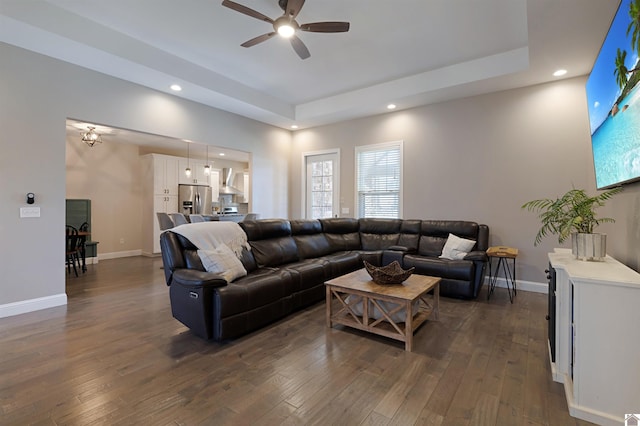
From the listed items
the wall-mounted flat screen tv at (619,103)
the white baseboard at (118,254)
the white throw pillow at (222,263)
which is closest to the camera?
the wall-mounted flat screen tv at (619,103)

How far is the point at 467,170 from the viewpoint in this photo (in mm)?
4719

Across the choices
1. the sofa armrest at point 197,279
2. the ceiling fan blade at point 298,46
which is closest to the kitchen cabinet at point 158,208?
the sofa armrest at point 197,279

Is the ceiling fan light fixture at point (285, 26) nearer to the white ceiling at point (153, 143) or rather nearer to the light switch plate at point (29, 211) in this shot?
the white ceiling at point (153, 143)

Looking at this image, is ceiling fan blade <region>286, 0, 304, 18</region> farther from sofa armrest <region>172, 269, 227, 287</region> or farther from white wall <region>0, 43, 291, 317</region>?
white wall <region>0, 43, 291, 317</region>

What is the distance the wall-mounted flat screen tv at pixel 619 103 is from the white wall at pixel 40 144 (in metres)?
5.11

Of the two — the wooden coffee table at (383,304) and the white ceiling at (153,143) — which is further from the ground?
the white ceiling at (153,143)

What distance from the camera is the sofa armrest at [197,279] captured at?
252cm

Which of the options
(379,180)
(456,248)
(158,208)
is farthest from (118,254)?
(456,248)

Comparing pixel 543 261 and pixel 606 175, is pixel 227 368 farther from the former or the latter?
pixel 543 261

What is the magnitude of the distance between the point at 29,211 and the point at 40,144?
80 cm

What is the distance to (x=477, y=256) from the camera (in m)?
3.83

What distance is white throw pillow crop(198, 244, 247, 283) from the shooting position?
2912 millimetres

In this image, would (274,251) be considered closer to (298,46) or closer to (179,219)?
(298,46)

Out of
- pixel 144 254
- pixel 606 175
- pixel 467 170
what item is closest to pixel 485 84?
pixel 467 170
